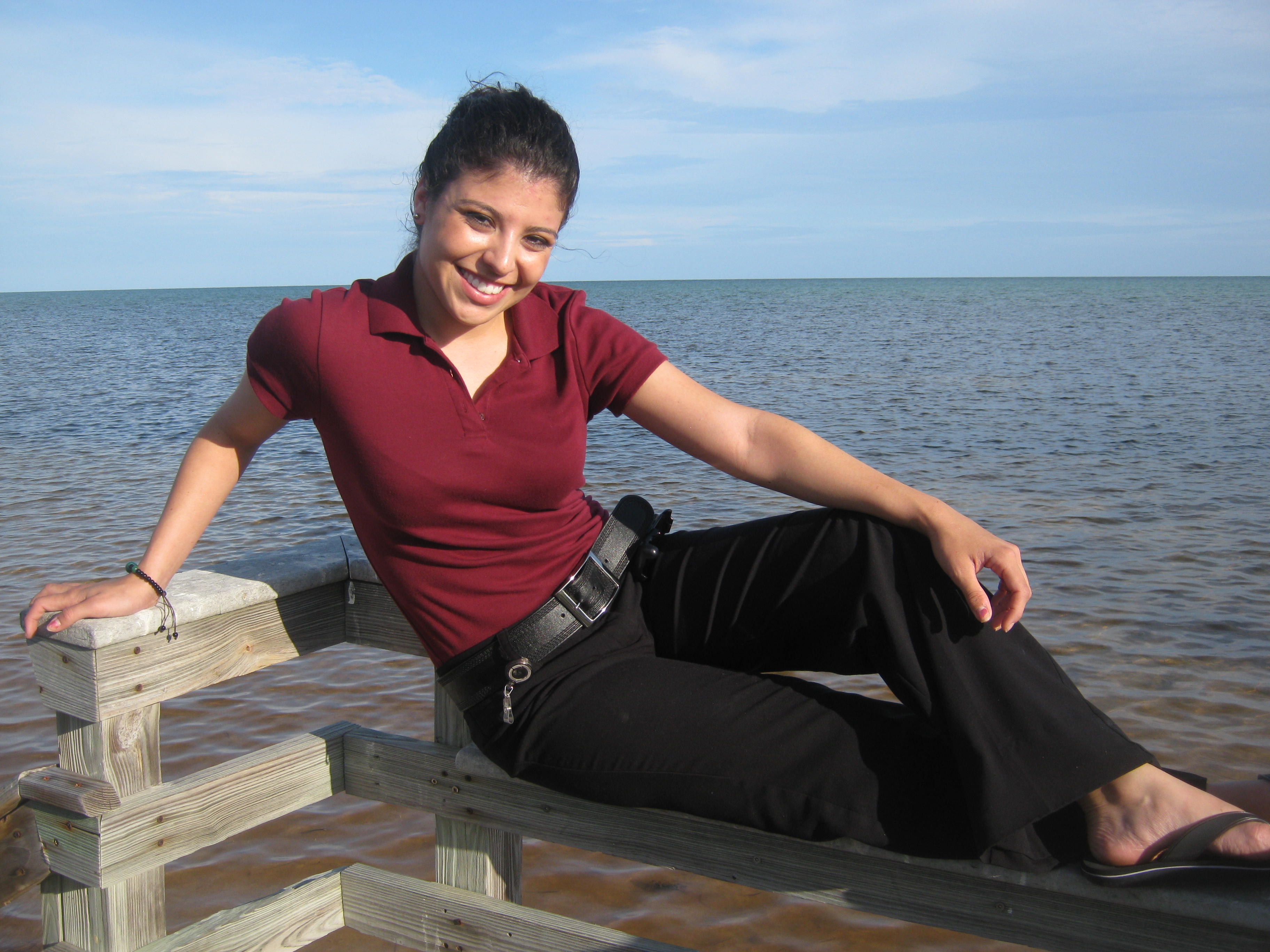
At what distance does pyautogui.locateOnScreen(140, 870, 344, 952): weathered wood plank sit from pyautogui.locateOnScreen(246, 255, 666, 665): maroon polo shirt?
593 mm

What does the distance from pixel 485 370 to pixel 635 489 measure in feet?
24.8

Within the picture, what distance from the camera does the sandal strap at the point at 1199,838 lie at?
1.45 meters

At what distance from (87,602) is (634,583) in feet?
3.33

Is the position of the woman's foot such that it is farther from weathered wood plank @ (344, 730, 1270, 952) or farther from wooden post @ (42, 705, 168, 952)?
wooden post @ (42, 705, 168, 952)

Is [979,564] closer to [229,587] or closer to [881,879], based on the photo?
[881,879]

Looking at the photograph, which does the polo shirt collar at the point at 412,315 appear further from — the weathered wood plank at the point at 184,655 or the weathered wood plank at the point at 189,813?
the weathered wood plank at the point at 189,813

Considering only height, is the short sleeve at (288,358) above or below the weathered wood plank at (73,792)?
above

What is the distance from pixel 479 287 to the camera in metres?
1.91

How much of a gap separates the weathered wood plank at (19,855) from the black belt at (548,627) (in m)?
0.81

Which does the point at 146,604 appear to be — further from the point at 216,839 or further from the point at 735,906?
the point at 735,906

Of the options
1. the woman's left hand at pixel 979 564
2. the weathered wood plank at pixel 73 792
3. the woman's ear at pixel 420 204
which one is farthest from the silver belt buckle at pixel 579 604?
the weathered wood plank at pixel 73 792

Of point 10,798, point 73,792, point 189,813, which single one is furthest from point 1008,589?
point 10,798

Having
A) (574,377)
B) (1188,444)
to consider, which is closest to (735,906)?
(574,377)

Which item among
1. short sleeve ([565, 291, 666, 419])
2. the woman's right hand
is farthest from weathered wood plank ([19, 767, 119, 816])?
short sleeve ([565, 291, 666, 419])
